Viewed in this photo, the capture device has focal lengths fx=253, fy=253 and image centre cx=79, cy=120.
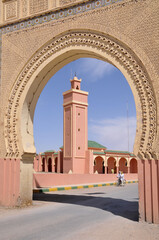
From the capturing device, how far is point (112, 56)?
6.02 meters

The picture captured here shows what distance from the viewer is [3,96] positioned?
24.3ft

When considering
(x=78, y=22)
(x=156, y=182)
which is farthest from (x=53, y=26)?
(x=156, y=182)

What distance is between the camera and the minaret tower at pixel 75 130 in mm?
22094

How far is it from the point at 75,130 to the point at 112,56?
16470 mm

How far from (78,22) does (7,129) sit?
11.5 ft

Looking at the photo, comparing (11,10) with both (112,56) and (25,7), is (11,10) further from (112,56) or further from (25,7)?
(112,56)

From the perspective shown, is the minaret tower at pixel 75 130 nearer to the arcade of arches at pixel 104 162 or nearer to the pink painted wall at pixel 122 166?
the arcade of arches at pixel 104 162

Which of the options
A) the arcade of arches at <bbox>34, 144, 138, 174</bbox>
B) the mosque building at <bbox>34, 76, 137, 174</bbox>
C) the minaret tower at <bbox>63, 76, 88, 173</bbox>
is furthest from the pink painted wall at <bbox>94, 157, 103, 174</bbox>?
the minaret tower at <bbox>63, 76, 88, 173</bbox>

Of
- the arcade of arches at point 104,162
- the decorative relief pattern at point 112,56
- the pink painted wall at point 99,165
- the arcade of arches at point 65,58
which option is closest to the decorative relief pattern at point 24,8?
the arcade of arches at point 65,58

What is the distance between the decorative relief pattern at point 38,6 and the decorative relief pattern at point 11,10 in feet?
2.00

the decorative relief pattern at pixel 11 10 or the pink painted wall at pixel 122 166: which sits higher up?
the decorative relief pattern at pixel 11 10

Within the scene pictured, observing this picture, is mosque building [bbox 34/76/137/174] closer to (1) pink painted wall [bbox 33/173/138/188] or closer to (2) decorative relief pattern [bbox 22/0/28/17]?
(1) pink painted wall [bbox 33/173/138/188]

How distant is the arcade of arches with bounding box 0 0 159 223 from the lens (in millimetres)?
5293

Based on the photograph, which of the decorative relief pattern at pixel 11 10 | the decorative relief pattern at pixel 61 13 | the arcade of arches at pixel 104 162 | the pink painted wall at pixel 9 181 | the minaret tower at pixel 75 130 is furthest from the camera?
the arcade of arches at pixel 104 162
